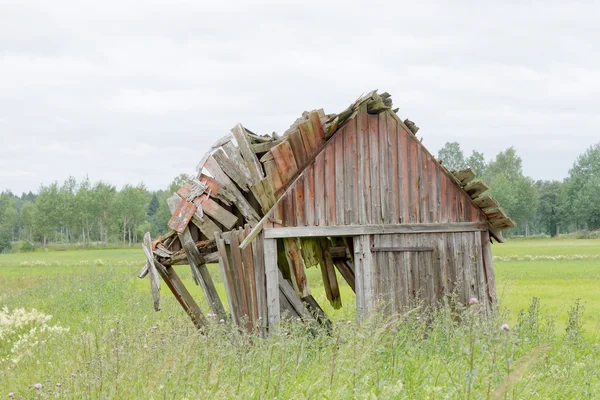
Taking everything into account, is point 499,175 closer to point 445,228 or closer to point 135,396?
point 445,228

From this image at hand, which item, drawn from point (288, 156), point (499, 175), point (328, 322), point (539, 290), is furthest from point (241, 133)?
point (499, 175)

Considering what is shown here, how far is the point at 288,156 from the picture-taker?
1184 cm

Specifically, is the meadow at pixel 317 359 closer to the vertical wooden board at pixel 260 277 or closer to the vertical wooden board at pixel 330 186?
the vertical wooden board at pixel 260 277

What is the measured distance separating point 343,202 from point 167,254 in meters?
3.84

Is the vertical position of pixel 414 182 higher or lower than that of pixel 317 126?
lower

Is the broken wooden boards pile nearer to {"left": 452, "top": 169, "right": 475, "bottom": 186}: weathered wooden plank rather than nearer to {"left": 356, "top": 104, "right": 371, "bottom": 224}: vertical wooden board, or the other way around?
{"left": 452, "top": 169, "right": 475, "bottom": 186}: weathered wooden plank

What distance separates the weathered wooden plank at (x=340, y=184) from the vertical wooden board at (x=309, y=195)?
1.60 ft

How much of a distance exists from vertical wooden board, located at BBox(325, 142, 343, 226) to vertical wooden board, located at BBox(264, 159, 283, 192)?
2.94 feet

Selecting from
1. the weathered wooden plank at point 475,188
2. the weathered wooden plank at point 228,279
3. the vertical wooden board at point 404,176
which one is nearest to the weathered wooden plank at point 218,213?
the weathered wooden plank at point 228,279

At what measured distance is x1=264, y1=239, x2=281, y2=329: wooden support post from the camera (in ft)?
37.6

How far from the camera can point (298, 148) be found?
12.0m

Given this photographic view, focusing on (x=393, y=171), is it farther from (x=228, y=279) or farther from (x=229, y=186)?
(x=228, y=279)

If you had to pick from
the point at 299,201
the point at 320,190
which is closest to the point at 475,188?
the point at 320,190

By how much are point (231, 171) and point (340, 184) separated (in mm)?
2142
